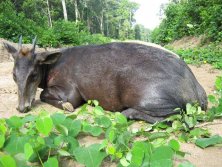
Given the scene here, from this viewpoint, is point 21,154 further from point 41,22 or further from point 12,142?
point 41,22

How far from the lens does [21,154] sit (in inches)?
97.6

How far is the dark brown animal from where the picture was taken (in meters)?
4.14

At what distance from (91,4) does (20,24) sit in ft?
146

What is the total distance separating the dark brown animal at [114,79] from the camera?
4137 mm

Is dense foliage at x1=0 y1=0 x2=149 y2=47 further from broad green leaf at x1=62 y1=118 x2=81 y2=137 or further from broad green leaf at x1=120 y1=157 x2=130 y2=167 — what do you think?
broad green leaf at x1=120 y1=157 x2=130 y2=167

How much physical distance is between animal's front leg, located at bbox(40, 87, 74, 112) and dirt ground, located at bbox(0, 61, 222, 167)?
80 millimetres

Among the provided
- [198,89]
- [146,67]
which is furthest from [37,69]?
[198,89]

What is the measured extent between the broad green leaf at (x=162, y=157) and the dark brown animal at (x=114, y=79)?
1.63 metres

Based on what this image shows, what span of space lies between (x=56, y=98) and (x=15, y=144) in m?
2.54

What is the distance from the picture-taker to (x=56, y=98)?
17.1 ft

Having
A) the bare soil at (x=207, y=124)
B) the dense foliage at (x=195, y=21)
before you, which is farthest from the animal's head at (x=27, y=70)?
the dense foliage at (x=195, y=21)

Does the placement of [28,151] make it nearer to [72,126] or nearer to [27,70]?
[72,126]

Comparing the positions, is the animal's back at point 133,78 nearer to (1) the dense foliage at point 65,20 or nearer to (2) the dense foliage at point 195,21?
(2) the dense foliage at point 195,21

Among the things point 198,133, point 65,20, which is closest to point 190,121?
point 198,133
